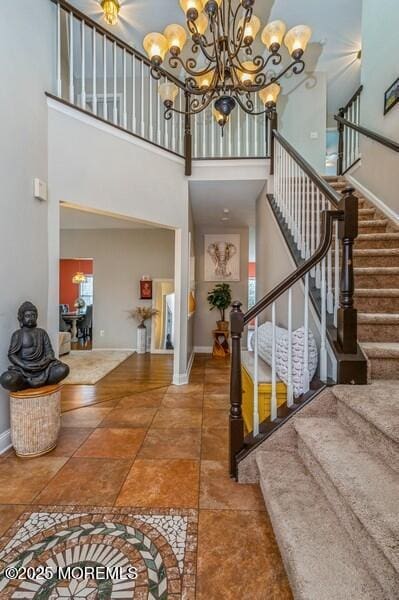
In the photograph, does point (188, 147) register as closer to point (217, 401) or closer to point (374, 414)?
point (217, 401)

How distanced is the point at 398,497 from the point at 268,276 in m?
3.13

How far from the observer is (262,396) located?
7.09 feet

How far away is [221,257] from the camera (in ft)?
20.6

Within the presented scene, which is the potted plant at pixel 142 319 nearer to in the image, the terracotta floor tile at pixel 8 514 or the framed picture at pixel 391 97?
the terracotta floor tile at pixel 8 514

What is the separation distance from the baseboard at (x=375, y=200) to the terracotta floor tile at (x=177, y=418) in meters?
2.92

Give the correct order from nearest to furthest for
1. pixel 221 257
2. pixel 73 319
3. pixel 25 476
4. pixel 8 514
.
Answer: pixel 8 514
pixel 25 476
pixel 221 257
pixel 73 319

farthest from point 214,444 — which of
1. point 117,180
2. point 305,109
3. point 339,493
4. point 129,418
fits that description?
point 305,109

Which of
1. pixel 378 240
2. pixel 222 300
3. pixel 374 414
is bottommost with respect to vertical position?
pixel 374 414

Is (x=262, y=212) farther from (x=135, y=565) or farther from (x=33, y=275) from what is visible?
(x=135, y=565)

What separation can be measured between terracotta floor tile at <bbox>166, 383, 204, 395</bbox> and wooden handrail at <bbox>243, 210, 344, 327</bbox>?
7.23 ft

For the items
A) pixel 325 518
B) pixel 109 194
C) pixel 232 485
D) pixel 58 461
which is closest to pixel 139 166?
pixel 109 194

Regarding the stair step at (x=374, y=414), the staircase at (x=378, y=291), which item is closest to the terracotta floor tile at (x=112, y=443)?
the stair step at (x=374, y=414)

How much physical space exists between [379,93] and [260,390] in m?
3.76

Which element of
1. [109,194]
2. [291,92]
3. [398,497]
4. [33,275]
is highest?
[291,92]
